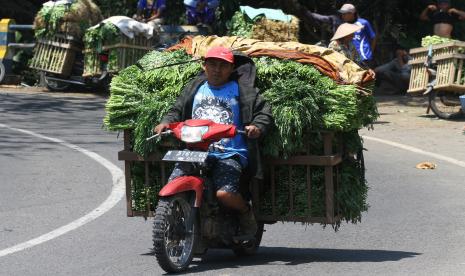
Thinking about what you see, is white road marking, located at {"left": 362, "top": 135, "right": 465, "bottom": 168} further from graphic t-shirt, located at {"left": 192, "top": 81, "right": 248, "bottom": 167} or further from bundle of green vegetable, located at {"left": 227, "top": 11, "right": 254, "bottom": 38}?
graphic t-shirt, located at {"left": 192, "top": 81, "right": 248, "bottom": 167}

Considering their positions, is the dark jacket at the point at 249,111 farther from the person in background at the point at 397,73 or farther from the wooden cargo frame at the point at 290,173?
the person in background at the point at 397,73

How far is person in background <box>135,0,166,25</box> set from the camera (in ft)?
77.7

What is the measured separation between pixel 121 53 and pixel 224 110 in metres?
14.6

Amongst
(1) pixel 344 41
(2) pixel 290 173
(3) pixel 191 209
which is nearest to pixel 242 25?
(1) pixel 344 41

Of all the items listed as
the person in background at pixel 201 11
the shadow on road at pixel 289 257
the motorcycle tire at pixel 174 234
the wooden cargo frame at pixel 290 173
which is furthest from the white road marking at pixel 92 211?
the person in background at pixel 201 11

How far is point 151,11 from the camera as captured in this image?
2417 cm

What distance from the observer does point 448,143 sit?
16.7 meters

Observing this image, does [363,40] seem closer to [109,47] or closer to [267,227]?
[267,227]

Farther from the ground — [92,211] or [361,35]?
[361,35]

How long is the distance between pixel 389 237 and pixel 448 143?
7460 mm

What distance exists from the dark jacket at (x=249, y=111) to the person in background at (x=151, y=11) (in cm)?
1540

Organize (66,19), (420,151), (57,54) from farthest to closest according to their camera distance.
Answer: (57,54) → (66,19) → (420,151)

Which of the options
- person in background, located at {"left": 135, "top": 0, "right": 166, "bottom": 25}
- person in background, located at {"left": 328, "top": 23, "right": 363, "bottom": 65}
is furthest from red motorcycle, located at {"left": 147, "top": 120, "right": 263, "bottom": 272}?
person in background, located at {"left": 135, "top": 0, "right": 166, "bottom": 25}

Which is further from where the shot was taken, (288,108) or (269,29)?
(269,29)
